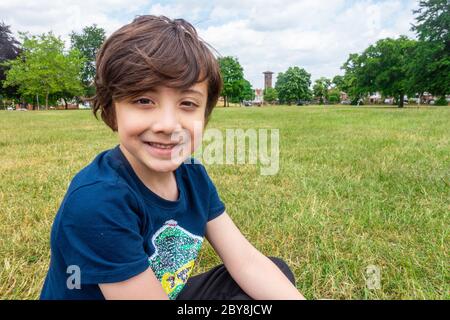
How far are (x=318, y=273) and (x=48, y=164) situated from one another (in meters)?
4.48

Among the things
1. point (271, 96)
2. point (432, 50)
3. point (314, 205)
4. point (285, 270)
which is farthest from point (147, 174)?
point (271, 96)

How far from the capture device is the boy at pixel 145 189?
3.40ft

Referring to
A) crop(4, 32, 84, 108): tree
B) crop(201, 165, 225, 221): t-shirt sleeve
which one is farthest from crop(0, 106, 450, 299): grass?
crop(4, 32, 84, 108): tree

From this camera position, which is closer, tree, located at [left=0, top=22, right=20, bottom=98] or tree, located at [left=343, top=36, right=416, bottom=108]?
tree, located at [left=343, top=36, right=416, bottom=108]

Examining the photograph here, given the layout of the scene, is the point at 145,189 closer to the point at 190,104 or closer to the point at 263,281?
the point at 190,104

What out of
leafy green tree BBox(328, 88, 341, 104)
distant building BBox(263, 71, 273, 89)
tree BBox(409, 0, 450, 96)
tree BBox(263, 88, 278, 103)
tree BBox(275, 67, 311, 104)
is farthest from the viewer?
distant building BBox(263, 71, 273, 89)

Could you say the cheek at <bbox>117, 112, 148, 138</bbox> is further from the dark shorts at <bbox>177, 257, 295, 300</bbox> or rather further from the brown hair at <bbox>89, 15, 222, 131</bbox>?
the dark shorts at <bbox>177, 257, 295, 300</bbox>

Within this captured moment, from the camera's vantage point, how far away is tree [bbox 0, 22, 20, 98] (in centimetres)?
4341

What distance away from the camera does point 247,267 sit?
1.58m

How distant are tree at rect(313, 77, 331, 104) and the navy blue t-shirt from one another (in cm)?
8675

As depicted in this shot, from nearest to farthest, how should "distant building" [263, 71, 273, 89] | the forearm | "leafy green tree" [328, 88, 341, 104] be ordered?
the forearm, "leafy green tree" [328, 88, 341, 104], "distant building" [263, 71, 273, 89]

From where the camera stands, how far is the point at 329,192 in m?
3.63
